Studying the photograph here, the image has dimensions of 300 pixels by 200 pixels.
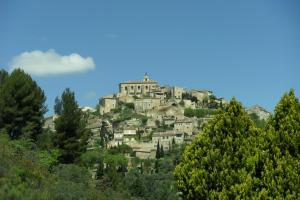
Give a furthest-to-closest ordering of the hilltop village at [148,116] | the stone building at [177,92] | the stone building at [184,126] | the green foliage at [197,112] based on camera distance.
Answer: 1. the stone building at [177,92]
2. the green foliage at [197,112]
3. the stone building at [184,126]
4. the hilltop village at [148,116]

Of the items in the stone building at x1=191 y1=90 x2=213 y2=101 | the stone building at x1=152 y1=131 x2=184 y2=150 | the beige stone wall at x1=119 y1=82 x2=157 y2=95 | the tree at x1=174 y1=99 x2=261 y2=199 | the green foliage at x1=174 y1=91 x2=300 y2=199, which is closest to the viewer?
the green foliage at x1=174 y1=91 x2=300 y2=199

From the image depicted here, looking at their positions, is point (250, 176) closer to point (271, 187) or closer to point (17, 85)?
point (271, 187)

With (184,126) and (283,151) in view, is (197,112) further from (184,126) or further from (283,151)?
(283,151)

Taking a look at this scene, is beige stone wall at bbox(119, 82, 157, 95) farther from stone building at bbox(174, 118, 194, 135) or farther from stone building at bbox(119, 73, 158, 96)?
stone building at bbox(174, 118, 194, 135)

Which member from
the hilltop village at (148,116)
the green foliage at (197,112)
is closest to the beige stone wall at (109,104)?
the hilltop village at (148,116)

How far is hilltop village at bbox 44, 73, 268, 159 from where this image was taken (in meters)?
94.3

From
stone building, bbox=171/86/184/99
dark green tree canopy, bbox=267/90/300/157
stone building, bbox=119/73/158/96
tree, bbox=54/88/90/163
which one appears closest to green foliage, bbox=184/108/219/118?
stone building, bbox=171/86/184/99

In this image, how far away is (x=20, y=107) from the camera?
2800cm

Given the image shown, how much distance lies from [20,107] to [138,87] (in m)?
95.4

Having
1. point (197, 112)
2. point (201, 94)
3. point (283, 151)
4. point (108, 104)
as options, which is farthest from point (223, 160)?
point (201, 94)

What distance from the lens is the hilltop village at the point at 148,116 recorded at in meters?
94.3

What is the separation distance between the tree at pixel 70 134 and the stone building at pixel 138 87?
9369cm

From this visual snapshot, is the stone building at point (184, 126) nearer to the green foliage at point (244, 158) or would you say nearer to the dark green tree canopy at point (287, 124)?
the green foliage at point (244, 158)

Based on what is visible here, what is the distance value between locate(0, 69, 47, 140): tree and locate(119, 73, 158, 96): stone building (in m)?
93.4
